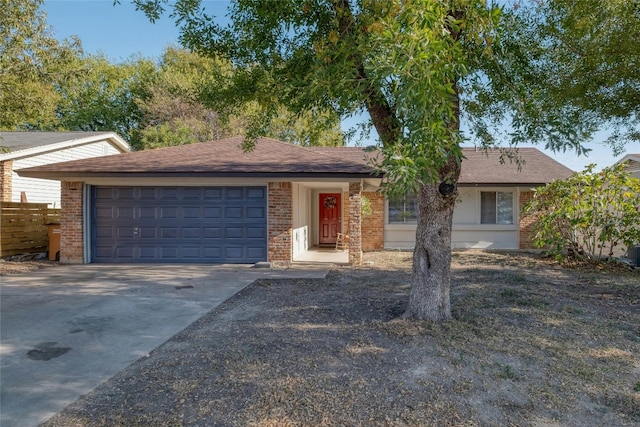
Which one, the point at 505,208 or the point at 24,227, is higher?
the point at 505,208

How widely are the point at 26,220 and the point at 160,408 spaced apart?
12.2 m

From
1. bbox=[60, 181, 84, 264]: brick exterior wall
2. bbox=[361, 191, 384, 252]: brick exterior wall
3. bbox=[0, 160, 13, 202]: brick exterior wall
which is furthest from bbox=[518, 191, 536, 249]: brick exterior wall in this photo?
bbox=[0, 160, 13, 202]: brick exterior wall

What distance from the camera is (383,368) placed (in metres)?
4.13

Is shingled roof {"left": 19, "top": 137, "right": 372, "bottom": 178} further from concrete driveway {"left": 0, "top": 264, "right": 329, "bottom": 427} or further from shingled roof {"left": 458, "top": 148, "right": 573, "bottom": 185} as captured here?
shingled roof {"left": 458, "top": 148, "right": 573, "bottom": 185}

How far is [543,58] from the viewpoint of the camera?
287 inches

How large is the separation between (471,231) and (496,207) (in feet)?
4.13

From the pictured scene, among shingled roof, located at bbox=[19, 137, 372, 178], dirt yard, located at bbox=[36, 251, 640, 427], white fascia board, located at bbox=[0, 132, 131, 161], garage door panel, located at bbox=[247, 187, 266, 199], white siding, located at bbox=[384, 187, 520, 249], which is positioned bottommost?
dirt yard, located at bbox=[36, 251, 640, 427]

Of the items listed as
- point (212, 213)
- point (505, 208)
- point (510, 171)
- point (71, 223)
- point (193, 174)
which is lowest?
point (71, 223)

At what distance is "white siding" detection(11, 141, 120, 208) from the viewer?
1475 centimetres

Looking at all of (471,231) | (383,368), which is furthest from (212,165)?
(471,231)

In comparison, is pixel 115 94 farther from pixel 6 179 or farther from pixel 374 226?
pixel 374 226

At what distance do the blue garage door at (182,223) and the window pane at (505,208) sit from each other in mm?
9047

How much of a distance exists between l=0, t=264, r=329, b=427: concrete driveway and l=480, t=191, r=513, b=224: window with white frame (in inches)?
304

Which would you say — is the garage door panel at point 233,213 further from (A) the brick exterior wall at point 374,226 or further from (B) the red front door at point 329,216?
(B) the red front door at point 329,216
